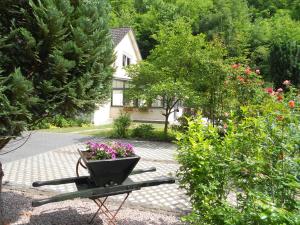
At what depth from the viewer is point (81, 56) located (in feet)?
13.4

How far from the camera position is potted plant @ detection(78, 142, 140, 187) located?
13.3 ft

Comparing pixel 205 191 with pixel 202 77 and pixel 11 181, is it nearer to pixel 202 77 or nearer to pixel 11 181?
pixel 11 181

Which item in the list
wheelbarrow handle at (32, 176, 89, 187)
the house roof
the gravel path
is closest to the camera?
wheelbarrow handle at (32, 176, 89, 187)

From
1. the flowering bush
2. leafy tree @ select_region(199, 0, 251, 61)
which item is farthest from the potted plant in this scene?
leafy tree @ select_region(199, 0, 251, 61)

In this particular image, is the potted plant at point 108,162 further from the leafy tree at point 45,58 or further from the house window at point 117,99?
the house window at point 117,99

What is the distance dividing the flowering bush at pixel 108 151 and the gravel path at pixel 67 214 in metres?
1.23

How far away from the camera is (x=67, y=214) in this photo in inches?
203

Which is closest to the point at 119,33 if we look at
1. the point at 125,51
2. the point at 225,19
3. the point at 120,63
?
the point at 125,51

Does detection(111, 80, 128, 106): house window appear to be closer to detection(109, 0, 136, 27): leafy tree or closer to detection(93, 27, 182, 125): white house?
detection(93, 27, 182, 125): white house

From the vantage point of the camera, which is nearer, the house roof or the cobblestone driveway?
the cobblestone driveway

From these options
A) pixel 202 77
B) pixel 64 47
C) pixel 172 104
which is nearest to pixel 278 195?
pixel 64 47

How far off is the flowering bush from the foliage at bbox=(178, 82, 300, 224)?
0.75 meters

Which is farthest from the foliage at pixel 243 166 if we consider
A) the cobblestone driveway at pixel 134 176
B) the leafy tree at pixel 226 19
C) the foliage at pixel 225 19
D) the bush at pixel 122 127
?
the leafy tree at pixel 226 19

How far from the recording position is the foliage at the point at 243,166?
9.61 ft
